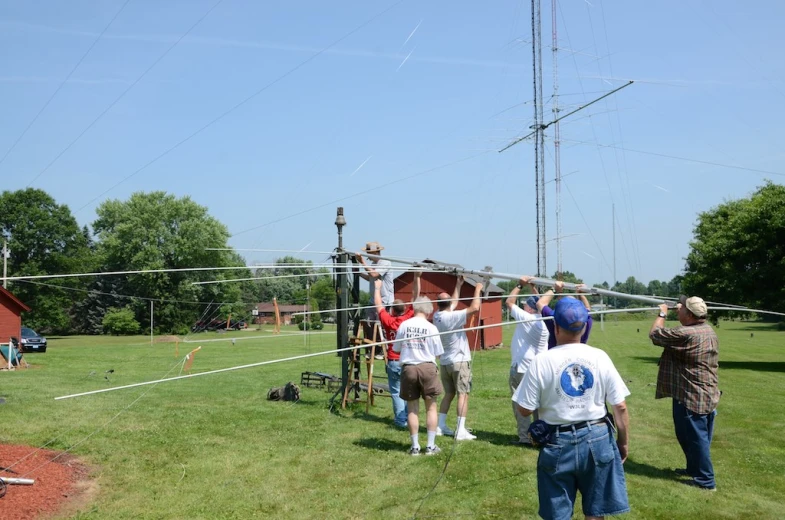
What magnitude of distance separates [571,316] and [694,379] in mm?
3358

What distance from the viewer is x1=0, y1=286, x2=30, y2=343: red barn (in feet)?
79.7

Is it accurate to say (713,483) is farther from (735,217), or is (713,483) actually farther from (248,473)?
(735,217)

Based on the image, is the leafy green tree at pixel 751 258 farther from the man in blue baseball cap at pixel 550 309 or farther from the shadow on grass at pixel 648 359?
the man in blue baseball cap at pixel 550 309

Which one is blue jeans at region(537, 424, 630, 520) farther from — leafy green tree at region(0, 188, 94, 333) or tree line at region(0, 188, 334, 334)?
leafy green tree at region(0, 188, 94, 333)

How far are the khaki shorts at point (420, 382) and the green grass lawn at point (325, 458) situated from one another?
2.49 ft

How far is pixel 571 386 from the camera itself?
13.3 feet

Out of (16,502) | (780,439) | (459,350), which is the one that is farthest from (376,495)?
(780,439)

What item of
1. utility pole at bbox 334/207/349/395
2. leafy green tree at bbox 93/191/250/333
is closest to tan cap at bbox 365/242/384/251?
utility pole at bbox 334/207/349/395

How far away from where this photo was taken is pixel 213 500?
242 inches

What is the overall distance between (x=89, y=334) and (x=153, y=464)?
6049cm

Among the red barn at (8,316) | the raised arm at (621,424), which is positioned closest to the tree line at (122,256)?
the red barn at (8,316)

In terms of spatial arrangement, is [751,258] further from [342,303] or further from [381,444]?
[381,444]

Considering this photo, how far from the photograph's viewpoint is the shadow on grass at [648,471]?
6888 millimetres

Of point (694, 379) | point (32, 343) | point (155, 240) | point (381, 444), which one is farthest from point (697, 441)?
point (155, 240)
